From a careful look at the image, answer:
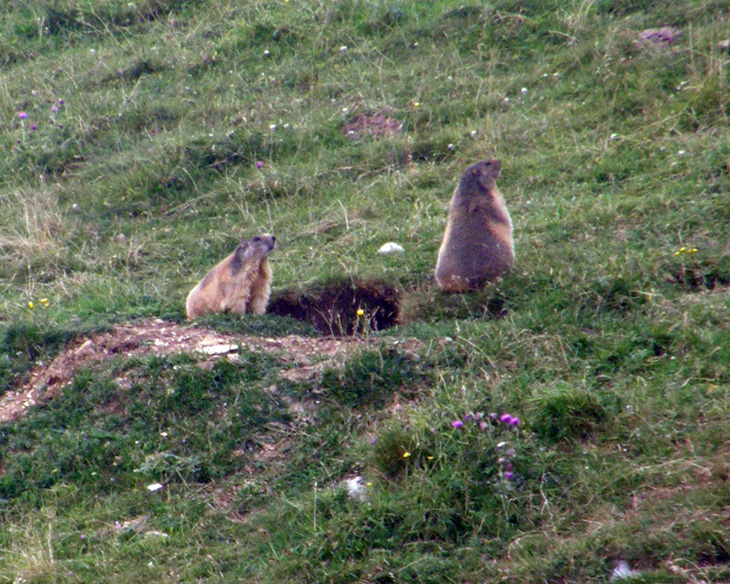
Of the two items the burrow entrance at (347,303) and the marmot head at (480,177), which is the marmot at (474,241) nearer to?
the marmot head at (480,177)

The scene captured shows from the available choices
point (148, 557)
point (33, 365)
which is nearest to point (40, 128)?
point (33, 365)

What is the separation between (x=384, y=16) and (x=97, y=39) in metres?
4.31

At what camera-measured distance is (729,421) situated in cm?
443

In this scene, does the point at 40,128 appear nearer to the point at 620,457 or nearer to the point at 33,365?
the point at 33,365

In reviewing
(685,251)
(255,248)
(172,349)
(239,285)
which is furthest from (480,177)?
(172,349)

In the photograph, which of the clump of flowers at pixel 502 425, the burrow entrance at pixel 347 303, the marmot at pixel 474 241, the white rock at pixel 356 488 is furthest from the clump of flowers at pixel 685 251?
the white rock at pixel 356 488

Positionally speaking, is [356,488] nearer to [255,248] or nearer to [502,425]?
[502,425]

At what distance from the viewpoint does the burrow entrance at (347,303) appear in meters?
7.36

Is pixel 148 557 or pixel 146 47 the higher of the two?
pixel 146 47

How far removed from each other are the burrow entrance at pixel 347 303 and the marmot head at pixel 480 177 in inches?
42.3

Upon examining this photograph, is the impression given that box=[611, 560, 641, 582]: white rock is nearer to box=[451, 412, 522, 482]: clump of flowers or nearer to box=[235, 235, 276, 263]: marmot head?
box=[451, 412, 522, 482]: clump of flowers

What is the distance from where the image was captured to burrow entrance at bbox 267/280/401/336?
736 cm

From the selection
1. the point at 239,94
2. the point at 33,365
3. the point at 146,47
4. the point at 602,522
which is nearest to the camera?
the point at 602,522

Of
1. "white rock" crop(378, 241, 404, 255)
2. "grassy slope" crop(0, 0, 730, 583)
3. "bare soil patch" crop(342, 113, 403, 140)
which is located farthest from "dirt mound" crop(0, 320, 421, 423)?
"bare soil patch" crop(342, 113, 403, 140)
